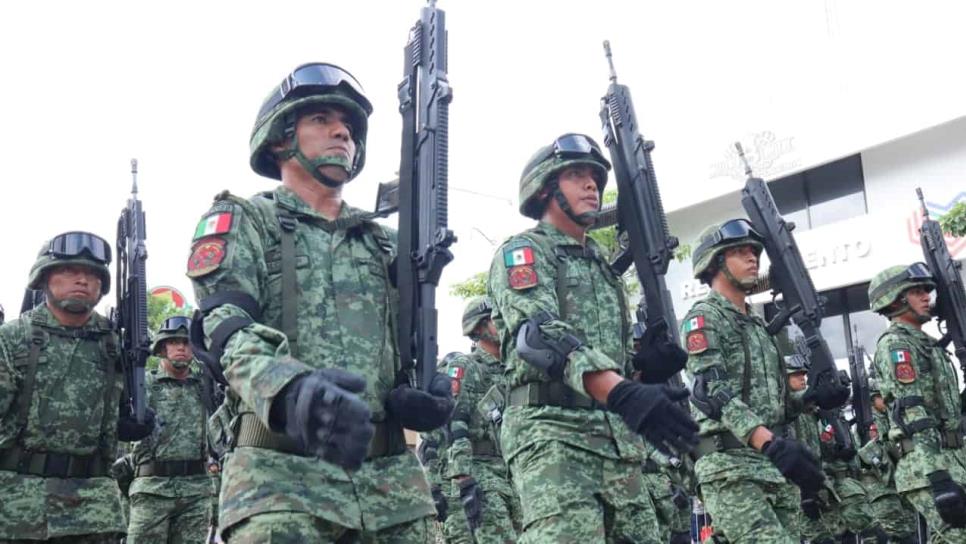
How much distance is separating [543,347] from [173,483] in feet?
17.3

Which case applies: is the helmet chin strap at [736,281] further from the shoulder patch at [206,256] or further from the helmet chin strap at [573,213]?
the shoulder patch at [206,256]

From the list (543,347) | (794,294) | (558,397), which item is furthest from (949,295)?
(543,347)

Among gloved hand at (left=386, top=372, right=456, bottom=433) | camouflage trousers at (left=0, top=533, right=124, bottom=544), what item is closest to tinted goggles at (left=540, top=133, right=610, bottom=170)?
gloved hand at (left=386, top=372, right=456, bottom=433)

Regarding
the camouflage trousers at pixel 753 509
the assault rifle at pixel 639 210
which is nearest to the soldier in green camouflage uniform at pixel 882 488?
the camouflage trousers at pixel 753 509

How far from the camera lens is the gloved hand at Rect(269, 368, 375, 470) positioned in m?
2.27

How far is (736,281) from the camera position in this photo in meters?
6.57

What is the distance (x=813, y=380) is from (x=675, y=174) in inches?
777

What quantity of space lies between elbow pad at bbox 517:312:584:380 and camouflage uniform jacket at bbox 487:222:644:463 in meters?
0.03

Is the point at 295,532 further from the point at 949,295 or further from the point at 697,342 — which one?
the point at 949,295

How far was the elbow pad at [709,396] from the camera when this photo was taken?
223 inches

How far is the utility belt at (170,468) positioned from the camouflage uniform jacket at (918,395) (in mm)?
6091

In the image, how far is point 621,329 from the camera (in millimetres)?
4891

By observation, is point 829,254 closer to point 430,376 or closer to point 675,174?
point 675,174

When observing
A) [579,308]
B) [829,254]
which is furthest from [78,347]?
[829,254]
